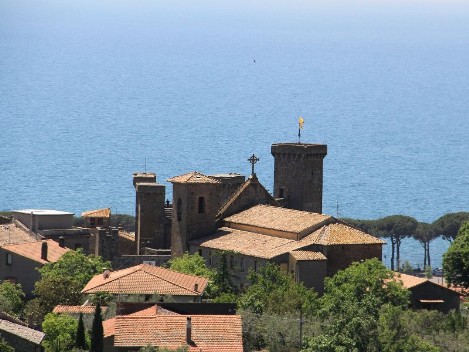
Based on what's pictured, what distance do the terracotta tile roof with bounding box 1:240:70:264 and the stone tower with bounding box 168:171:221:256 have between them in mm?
4330

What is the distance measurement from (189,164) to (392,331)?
117743 mm

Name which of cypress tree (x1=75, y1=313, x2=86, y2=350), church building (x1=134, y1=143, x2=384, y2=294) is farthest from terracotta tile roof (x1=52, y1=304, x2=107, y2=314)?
church building (x1=134, y1=143, x2=384, y2=294)

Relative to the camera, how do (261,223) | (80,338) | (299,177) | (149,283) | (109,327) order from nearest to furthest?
(80,338)
(109,327)
(149,283)
(261,223)
(299,177)

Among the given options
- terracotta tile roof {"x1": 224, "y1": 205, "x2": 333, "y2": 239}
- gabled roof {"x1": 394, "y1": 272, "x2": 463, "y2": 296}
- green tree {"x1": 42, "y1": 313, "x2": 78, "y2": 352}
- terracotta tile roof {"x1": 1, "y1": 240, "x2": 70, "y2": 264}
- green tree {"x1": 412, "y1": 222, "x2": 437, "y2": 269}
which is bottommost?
green tree {"x1": 412, "y1": 222, "x2": 437, "y2": 269}

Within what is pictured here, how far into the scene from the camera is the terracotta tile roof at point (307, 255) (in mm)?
59812

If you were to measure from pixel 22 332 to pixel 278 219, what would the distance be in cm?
2131

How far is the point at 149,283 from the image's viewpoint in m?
53.8

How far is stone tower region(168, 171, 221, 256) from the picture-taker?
215 feet

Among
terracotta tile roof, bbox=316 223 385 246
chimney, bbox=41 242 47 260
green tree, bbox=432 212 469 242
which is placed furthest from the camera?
green tree, bbox=432 212 469 242

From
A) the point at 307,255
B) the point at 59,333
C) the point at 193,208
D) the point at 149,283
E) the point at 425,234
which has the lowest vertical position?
the point at 425,234

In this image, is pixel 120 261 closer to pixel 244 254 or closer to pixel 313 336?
pixel 244 254

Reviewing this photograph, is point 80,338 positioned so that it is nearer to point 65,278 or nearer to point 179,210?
point 65,278

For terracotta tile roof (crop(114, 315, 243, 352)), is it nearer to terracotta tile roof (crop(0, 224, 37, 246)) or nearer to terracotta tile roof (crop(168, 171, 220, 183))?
terracotta tile roof (crop(168, 171, 220, 183))

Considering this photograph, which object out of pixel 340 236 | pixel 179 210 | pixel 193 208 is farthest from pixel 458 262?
pixel 179 210
